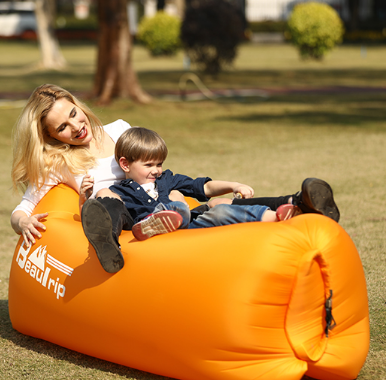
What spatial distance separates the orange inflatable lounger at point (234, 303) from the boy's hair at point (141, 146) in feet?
1.75

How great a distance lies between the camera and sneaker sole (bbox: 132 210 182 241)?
2.59m

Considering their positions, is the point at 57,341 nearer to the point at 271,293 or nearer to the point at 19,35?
the point at 271,293

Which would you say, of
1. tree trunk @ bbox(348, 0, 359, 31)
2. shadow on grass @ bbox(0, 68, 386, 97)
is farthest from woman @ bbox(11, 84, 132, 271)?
tree trunk @ bbox(348, 0, 359, 31)

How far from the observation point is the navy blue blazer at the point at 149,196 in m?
3.00

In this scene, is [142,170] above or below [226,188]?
above

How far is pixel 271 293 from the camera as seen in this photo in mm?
2330

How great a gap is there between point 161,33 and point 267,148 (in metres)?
17.6

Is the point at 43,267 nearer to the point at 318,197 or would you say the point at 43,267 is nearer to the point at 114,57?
the point at 318,197

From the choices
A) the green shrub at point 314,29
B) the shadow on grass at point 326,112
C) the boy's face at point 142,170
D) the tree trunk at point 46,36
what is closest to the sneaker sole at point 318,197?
the boy's face at point 142,170

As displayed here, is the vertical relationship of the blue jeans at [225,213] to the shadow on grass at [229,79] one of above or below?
above

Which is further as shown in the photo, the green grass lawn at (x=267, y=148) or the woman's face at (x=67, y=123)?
the woman's face at (x=67, y=123)

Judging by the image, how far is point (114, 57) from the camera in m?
12.1

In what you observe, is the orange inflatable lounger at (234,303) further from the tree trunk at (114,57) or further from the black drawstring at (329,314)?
the tree trunk at (114,57)

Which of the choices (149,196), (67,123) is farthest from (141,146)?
(67,123)
